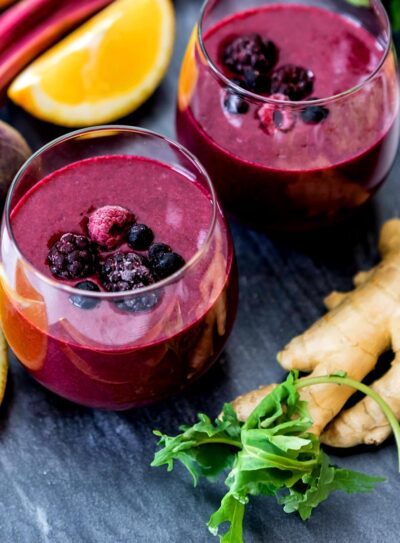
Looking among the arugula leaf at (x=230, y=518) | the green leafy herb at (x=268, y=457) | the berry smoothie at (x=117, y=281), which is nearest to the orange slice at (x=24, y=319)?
the berry smoothie at (x=117, y=281)

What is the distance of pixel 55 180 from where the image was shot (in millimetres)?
1620

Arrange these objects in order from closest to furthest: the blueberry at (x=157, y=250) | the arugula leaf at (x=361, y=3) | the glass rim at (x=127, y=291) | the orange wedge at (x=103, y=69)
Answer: the glass rim at (x=127, y=291) < the blueberry at (x=157, y=250) < the arugula leaf at (x=361, y=3) < the orange wedge at (x=103, y=69)

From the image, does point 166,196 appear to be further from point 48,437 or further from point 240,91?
point 48,437

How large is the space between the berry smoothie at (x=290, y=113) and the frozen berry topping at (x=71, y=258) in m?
0.37

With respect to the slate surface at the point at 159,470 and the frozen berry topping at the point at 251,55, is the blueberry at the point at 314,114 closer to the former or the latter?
the frozen berry topping at the point at 251,55

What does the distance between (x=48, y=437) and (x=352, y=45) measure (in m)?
0.93

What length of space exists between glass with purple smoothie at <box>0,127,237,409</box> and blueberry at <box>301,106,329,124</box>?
0.75 feet

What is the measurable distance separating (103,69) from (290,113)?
54cm

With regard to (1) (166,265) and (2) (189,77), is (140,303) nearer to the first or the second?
(1) (166,265)

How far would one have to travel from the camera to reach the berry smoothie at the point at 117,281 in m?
1.43

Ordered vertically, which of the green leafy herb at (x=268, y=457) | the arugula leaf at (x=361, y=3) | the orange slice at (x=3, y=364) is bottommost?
the green leafy herb at (x=268, y=457)

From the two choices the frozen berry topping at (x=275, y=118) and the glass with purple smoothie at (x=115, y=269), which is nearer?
the glass with purple smoothie at (x=115, y=269)

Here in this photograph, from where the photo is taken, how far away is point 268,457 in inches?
57.8

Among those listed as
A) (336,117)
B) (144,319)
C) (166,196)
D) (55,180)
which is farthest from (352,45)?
(144,319)
